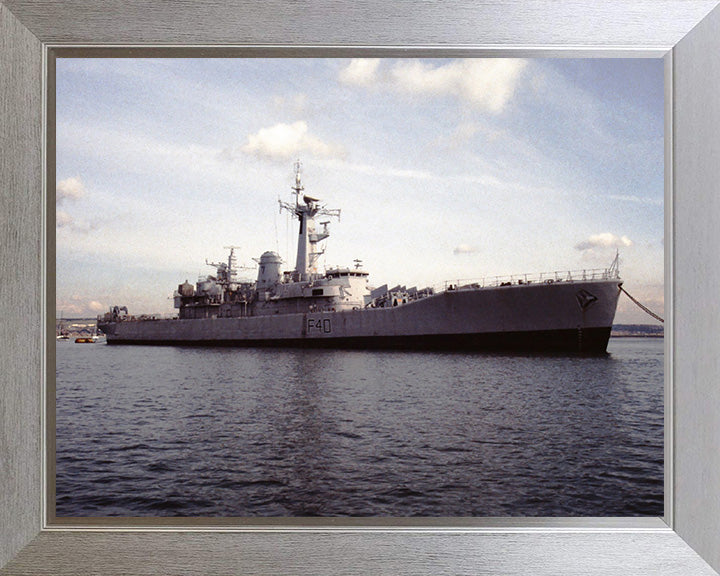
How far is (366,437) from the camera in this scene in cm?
334

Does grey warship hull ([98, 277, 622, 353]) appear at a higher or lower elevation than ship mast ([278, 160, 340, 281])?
lower

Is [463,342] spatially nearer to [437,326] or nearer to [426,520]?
[437,326]

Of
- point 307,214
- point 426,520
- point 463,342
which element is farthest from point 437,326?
point 426,520

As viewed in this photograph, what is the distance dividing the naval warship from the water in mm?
419

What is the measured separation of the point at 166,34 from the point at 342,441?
2.49 meters

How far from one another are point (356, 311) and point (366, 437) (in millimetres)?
2770

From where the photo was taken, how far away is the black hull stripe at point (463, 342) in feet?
16.5

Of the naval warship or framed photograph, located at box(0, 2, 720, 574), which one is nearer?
framed photograph, located at box(0, 2, 720, 574)

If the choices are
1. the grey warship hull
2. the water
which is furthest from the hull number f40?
the water

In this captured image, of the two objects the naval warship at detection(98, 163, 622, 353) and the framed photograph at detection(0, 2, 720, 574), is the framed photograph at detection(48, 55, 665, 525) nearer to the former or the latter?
the naval warship at detection(98, 163, 622, 353)

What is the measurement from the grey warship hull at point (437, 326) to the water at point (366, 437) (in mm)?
400

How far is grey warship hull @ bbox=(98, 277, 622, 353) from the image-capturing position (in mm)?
4898

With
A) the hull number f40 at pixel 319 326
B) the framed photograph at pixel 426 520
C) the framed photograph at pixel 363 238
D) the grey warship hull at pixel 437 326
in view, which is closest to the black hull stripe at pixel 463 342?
the grey warship hull at pixel 437 326

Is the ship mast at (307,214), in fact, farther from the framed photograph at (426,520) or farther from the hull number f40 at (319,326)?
the hull number f40 at (319,326)
